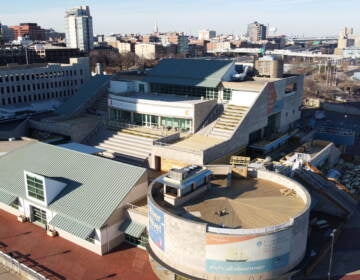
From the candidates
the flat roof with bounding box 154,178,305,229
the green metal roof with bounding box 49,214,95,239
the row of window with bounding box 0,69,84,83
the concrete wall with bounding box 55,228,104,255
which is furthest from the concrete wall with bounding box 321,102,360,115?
the green metal roof with bounding box 49,214,95,239

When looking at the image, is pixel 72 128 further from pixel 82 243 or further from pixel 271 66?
pixel 271 66

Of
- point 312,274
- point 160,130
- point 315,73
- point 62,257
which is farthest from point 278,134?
point 315,73

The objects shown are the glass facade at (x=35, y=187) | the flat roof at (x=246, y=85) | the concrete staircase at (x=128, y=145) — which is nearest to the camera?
the glass facade at (x=35, y=187)

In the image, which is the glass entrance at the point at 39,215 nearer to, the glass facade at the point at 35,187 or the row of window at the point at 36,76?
the glass facade at the point at 35,187

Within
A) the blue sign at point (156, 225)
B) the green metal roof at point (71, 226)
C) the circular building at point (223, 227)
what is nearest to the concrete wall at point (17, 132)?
the green metal roof at point (71, 226)

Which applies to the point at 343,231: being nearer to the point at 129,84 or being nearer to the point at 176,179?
the point at 176,179
